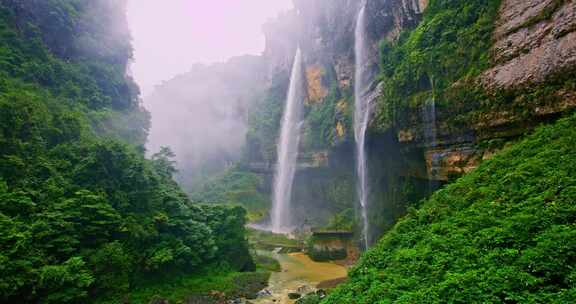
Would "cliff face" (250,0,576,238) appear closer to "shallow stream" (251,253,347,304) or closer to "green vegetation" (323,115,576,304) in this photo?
"green vegetation" (323,115,576,304)

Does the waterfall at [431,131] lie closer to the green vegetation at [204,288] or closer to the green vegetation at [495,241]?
the green vegetation at [495,241]

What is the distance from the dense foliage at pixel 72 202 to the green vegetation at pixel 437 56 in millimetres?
11589

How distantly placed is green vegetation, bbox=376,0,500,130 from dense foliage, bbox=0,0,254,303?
1159 centimetres

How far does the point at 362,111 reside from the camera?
23.6 metres

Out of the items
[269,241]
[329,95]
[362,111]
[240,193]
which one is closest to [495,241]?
[362,111]

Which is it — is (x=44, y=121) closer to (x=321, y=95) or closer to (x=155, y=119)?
(x=321, y=95)

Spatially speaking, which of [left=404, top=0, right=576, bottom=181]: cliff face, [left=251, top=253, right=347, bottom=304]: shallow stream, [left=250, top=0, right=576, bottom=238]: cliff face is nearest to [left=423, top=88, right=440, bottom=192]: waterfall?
[left=250, top=0, right=576, bottom=238]: cliff face

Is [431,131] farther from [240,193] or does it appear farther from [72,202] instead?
[240,193]

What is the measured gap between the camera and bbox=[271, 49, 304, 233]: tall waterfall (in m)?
38.8

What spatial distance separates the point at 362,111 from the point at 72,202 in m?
19.4

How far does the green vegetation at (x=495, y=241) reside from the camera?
4.24 m

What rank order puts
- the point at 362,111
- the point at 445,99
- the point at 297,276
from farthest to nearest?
the point at 362,111
the point at 297,276
the point at 445,99

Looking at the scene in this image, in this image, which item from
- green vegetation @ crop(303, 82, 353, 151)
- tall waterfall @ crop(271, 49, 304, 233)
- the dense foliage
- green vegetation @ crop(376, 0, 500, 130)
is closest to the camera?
the dense foliage

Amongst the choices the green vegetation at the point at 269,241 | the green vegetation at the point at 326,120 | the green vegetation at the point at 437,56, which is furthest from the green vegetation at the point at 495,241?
the green vegetation at the point at 269,241
